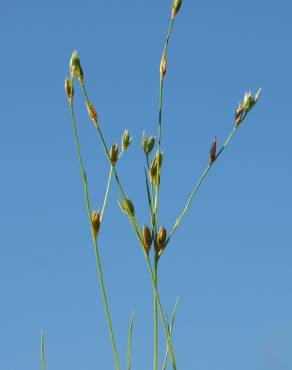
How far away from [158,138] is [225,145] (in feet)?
0.63

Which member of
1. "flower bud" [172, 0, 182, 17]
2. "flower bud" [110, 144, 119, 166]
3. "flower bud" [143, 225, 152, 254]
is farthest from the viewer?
"flower bud" [172, 0, 182, 17]

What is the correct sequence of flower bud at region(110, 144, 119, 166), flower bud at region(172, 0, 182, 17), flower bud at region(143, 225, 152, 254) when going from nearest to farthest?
flower bud at region(143, 225, 152, 254), flower bud at region(110, 144, 119, 166), flower bud at region(172, 0, 182, 17)

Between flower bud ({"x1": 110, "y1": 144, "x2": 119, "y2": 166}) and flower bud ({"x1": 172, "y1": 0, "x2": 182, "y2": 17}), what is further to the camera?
flower bud ({"x1": 172, "y1": 0, "x2": 182, "y2": 17})

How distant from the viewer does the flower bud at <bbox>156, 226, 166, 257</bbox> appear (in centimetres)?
208

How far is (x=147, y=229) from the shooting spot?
2.08 meters

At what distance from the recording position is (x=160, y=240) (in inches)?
82.2

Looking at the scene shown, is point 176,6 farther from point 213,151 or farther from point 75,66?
point 213,151

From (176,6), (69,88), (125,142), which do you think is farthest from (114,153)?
(176,6)

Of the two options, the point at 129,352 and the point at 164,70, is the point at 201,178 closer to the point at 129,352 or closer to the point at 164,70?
the point at 164,70

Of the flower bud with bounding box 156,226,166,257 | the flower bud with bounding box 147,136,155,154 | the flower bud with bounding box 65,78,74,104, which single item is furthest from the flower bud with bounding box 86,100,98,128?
the flower bud with bounding box 156,226,166,257

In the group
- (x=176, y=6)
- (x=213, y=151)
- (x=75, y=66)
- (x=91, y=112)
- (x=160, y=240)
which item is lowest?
(x=160, y=240)

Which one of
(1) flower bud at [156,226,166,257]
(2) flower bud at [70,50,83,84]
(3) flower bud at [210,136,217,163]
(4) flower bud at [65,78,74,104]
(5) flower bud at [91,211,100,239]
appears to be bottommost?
(1) flower bud at [156,226,166,257]

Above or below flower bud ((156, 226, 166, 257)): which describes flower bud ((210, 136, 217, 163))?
above

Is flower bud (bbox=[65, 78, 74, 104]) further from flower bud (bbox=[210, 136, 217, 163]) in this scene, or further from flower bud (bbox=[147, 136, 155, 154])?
flower bud (bbox=[210, 136, 217, 163])
